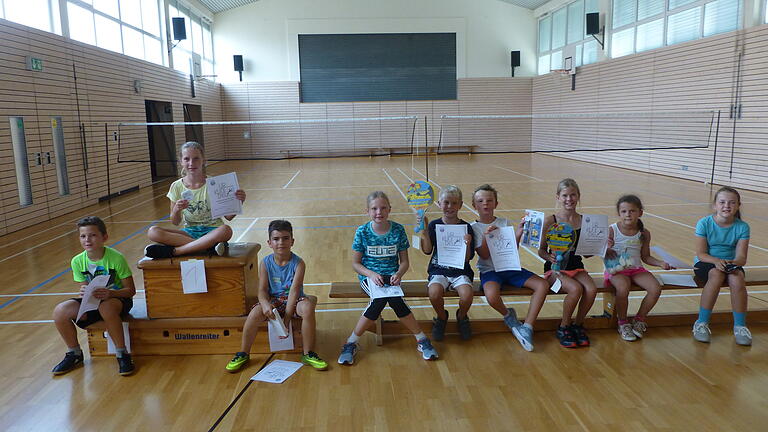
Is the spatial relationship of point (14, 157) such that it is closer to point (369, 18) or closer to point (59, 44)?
point (59, 44)

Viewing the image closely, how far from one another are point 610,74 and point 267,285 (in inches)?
683

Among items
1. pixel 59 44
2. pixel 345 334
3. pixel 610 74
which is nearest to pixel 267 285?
pixel 345 334

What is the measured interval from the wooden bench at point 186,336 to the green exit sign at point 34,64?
8.31 meters

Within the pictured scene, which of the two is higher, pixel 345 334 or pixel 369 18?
pixel 369 18

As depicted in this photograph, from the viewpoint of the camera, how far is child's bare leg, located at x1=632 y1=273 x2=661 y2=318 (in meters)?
4.16

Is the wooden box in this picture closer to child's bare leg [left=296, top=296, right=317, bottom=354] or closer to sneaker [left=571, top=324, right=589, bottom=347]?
child's bare leg [left=296, top=296, right=317, bottom=354]

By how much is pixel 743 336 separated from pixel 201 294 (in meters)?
3.99

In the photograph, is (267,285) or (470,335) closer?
(267,285)

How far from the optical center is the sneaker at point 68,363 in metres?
3.79

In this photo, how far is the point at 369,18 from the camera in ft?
79.2

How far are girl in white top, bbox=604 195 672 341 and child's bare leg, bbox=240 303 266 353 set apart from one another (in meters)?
2.67

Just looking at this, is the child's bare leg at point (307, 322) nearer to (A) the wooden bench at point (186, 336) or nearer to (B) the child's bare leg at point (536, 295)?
(A) the wooden bench at point (186, 336)

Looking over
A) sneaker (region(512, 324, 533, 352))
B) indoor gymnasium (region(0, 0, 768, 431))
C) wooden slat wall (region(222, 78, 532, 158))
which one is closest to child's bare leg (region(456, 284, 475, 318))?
indoor gymnasium (region(0, 0, 768, 431))

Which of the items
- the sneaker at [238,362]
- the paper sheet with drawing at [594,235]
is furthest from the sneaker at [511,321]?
the sneaker at [238,362]
